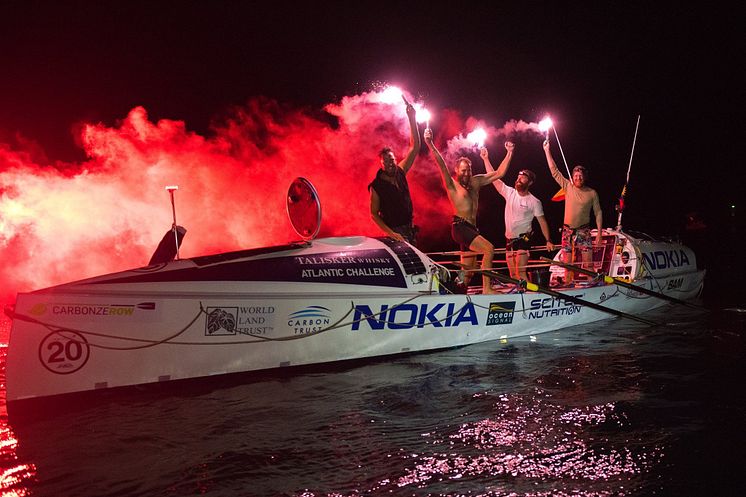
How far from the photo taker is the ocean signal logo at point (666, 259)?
566 inches

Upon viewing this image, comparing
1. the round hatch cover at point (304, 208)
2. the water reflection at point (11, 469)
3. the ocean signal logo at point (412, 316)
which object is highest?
the round hatch cover at point (304, 208)

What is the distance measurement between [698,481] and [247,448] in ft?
13.1

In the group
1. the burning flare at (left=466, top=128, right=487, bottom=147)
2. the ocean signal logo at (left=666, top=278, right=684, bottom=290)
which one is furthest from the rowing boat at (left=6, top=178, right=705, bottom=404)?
the ocean signal logo at (left=666, top=278, right=684, bottom=290)

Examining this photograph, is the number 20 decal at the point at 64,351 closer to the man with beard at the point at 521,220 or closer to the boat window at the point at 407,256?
the boat window at the point at 407,256

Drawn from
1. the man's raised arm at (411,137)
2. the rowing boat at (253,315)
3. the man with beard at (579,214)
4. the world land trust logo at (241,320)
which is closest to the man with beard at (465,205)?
the man's raised arm at (411,137)

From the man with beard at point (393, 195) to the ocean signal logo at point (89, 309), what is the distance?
418 cm

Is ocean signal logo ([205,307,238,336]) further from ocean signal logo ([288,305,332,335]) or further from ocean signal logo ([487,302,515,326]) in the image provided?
ocean signal logo ([487,302,515,326])

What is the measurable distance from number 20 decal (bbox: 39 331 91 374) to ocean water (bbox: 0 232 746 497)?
0.50m

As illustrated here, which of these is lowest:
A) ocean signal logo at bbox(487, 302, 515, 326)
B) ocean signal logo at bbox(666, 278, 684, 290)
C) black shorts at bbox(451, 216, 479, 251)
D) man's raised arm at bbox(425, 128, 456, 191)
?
ocean signal logo at bbox(666, 278, 684, 290)

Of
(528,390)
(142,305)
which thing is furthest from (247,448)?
(528,390)

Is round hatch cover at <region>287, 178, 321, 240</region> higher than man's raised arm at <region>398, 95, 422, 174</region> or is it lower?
lower

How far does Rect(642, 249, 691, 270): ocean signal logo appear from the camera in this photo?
14.4m

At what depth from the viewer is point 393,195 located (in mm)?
10953

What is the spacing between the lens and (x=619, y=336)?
38.8 feet
